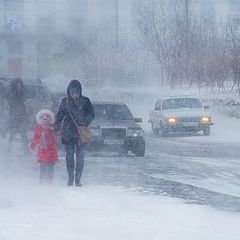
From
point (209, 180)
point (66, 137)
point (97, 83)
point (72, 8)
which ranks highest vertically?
point (72, 8)

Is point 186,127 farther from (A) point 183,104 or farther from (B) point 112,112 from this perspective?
(B) point 112,112

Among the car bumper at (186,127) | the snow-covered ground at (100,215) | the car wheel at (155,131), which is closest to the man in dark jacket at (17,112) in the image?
the snow-covered ground at (100,215)

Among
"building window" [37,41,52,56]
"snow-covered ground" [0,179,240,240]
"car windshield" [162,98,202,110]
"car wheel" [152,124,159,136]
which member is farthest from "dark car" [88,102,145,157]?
"car wheel" [152,124,159,136]

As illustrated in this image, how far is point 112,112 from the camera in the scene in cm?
1029

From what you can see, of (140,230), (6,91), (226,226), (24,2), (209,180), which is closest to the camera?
(24,2)

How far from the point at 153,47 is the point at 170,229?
128 cm

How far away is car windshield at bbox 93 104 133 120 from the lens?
10148 mm

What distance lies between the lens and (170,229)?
13.7 feet

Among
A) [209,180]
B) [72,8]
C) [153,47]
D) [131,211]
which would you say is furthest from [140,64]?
[209,180]

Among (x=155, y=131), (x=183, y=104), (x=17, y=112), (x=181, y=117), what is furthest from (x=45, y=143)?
(x=155, y=131)

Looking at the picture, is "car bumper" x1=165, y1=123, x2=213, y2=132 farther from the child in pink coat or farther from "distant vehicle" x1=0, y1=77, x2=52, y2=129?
the child in pink coat

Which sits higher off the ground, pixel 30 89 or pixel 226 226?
pixel 30 89

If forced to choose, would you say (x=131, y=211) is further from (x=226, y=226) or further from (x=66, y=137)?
(x=66, y=137)

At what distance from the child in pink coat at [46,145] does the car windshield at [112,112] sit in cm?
407
